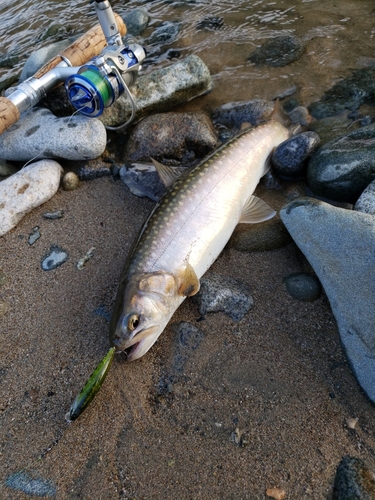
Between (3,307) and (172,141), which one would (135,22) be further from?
(3,307)

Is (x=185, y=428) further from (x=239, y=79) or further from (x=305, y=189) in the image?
(x=239, y=79)

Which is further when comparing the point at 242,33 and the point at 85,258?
the point at 242,33

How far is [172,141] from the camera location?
536cm

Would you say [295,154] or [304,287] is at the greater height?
[295,154]

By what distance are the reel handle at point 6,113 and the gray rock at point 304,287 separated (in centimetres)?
383

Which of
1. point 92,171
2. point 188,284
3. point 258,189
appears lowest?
point 258,189

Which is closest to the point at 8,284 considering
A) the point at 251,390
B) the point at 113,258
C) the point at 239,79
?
the point at 113,258

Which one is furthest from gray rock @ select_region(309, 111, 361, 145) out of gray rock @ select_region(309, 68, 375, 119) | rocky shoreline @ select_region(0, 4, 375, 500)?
gray rock @ select_region(309, 68, 375, 119)

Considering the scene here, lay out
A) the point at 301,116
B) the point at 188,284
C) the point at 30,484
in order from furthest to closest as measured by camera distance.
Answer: the point at 301,116, the point at 188,284, the point at 30,484

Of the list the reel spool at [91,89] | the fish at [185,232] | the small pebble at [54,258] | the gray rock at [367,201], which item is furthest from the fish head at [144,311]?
the reel spool at [91,89]

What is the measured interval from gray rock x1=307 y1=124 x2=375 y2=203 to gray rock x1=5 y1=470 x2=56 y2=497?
3.73 m

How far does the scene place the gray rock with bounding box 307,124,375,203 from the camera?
13.7ft

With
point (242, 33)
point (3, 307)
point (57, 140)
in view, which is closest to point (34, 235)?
point (3, 307)

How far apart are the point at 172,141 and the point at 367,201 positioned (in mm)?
2577
